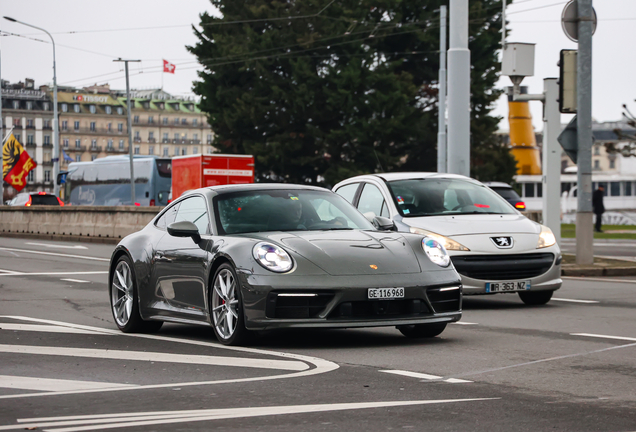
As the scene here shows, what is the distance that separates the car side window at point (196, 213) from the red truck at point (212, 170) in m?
31.2

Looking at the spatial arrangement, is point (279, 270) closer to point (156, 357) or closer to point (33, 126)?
point (156, 357)

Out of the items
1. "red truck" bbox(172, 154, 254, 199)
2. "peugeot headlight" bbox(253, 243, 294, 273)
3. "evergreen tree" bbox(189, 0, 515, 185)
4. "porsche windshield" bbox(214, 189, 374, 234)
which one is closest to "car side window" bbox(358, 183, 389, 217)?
"porsche windshield" bbox(214, 189, 374, 234)

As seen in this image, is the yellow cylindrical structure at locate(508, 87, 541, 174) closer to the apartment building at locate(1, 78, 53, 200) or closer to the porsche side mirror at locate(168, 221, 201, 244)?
the porsche side mirror at locate(168, 221, 201, 244)

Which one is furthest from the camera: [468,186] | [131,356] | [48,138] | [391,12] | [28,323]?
[48,138]

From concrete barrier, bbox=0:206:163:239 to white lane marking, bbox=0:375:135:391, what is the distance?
2422 centimetres

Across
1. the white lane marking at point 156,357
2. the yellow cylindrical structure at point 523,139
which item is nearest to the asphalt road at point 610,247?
the white lane marking at point 156,357

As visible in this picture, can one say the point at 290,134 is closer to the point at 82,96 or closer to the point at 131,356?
the point at 131,356

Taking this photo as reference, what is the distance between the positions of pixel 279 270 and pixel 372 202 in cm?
540

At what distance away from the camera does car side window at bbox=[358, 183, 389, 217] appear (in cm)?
1280

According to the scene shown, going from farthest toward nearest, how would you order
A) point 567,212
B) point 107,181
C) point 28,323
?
point 567,212
point 107,181
point 28,323

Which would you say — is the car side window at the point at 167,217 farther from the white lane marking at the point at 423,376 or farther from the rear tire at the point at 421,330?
the white lane marking at the point at 423,376

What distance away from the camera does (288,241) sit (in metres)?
8.13

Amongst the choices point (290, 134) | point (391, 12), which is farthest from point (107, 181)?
point (391, 12)

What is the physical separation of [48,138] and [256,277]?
164 metres
